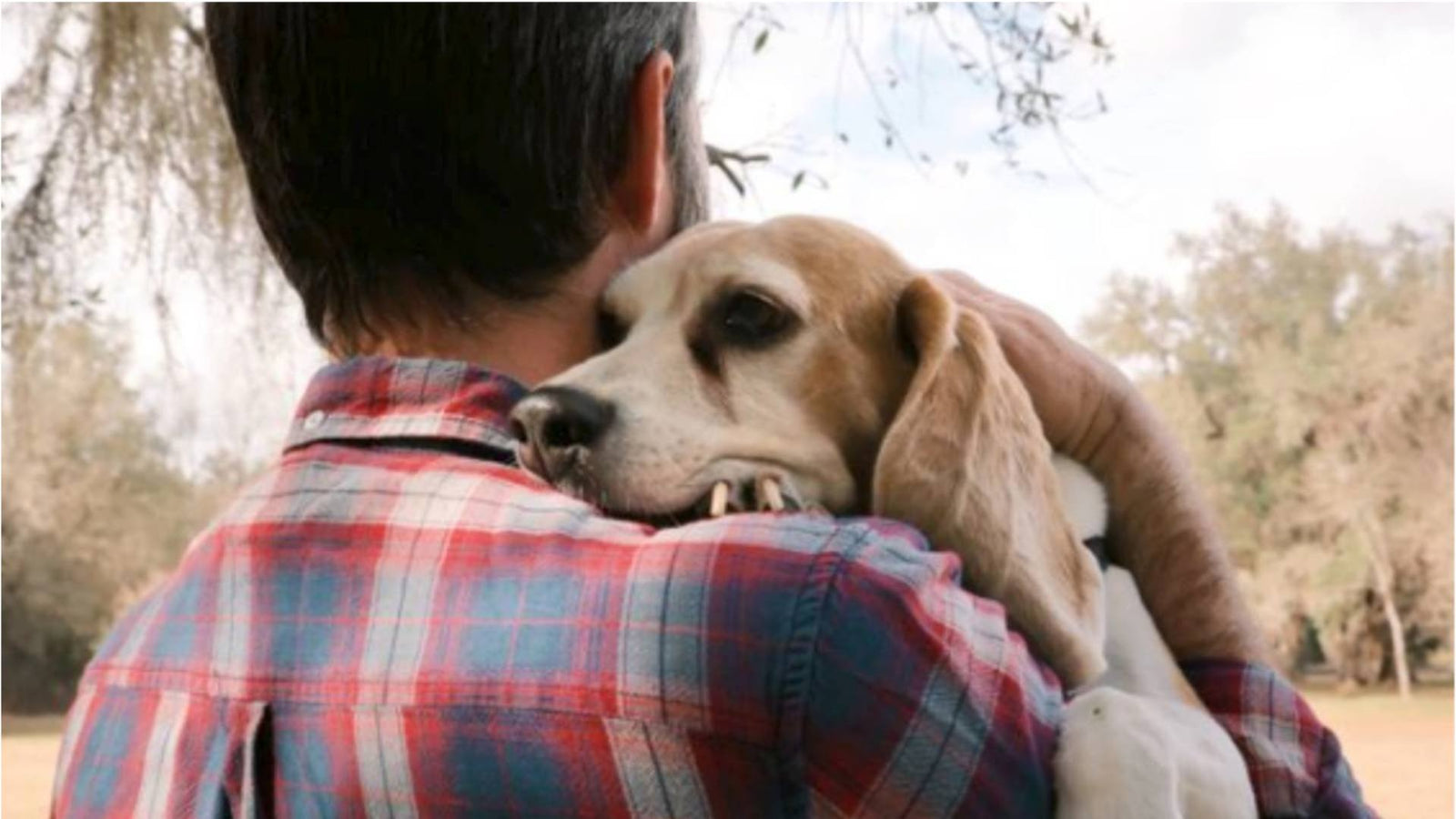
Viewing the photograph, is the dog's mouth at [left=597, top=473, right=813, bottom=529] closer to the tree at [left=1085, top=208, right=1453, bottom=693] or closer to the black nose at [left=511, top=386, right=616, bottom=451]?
the black nose at [left=511, top=386, right=616, bottom=451]

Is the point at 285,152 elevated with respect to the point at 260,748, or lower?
elevated

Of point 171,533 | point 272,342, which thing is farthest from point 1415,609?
point 272,342

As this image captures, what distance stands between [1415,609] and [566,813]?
7.34m

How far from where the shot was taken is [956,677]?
0.71m

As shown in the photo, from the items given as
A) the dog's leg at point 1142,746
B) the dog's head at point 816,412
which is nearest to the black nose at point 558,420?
the dog's head at point 816,412

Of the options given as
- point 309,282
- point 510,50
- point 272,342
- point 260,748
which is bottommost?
point 272,342

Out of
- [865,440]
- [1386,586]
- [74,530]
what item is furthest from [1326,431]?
[865,440]

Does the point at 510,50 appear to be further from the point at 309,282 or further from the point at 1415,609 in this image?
the point at 1415,609

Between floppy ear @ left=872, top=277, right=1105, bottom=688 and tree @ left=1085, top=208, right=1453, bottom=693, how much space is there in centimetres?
544

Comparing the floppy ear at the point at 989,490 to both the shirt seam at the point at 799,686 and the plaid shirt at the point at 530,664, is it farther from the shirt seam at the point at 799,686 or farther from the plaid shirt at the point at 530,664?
the shirt seam at the point at 799,686

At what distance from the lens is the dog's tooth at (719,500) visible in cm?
86

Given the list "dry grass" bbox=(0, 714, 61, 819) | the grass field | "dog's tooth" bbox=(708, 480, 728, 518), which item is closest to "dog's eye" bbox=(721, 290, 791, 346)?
"dog's tooth" bbox=(708, 480, 728, 518)

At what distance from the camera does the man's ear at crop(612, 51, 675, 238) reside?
0.90 metres

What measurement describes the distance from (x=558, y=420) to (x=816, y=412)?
0.64ft
